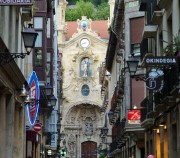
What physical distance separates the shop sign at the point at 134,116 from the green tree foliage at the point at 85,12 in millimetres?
118349

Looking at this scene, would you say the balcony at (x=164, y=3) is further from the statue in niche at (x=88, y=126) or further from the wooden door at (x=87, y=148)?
the wooden door at (x=87, y=148)

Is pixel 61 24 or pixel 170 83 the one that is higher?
pixel 61 24

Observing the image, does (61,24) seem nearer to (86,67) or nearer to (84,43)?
(84,43)

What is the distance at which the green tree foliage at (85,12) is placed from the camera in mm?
154050

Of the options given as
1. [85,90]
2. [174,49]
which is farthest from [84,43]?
[174,49]

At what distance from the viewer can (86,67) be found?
114 metres

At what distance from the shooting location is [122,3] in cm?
4409

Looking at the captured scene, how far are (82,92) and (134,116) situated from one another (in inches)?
3044

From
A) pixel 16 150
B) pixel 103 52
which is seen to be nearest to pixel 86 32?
pixel 103 52

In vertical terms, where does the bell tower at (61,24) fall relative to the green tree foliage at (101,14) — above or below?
below

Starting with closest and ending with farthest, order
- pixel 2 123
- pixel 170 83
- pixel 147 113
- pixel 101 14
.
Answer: pixel 170 83
pixel 2 123
pixel 147 113
pixel 101 14

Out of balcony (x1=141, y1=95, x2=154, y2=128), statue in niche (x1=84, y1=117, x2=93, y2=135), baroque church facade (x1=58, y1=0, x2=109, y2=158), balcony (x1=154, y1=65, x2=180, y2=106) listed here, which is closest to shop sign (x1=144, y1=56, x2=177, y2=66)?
balcony (x1=154, y1=65, x2=180, y2=106)

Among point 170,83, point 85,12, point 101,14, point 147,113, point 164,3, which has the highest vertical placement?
point 85,12

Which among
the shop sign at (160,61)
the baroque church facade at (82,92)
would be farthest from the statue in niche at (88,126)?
the shop sign at (160,61)
